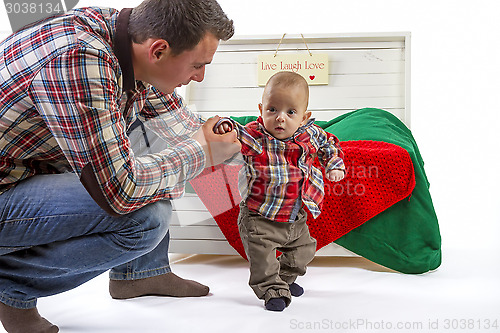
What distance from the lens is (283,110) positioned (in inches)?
61.9

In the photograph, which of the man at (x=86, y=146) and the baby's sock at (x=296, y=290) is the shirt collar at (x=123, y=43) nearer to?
the man at (x=86, y=146)

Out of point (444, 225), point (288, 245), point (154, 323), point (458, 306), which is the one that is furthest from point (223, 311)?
point (444, 225)

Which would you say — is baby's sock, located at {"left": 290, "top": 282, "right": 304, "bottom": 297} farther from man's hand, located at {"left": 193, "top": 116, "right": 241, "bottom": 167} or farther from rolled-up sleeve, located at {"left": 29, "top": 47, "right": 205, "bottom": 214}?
rolled-up sleeve, located at {"left": 29, "top": 47, "right": 205, "bottom": 214}

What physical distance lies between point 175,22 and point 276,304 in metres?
0.77

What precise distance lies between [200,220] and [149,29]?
100 cm

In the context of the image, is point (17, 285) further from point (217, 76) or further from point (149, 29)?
point (217, 76)

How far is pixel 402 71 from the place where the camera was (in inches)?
117

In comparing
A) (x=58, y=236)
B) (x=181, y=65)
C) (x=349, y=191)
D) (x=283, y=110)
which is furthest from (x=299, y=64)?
(x=58, y=236)

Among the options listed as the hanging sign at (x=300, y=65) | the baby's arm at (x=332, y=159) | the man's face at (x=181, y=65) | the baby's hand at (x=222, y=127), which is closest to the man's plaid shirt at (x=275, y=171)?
the baby's arm at (x=332, y=159)

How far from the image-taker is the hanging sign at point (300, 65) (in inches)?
117

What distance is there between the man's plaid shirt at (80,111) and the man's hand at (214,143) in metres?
0.03

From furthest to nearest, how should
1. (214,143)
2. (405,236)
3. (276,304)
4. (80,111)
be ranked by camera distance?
(405,236) < (276,304) < (214,143) < (80,111)

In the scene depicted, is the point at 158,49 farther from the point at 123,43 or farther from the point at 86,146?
the point at 86,146

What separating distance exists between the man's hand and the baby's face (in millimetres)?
253
